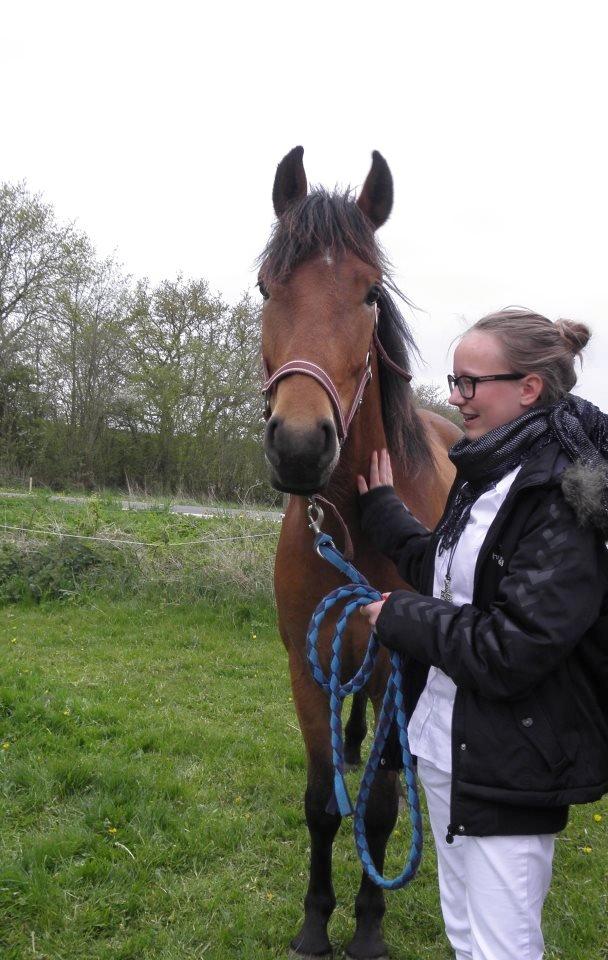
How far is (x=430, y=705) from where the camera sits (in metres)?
1.67

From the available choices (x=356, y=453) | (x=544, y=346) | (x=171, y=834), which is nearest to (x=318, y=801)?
(x=171, y=834)

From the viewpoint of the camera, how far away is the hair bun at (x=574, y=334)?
1.62 m

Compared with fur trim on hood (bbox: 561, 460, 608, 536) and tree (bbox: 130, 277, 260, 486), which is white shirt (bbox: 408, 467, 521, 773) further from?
tree (bbox: 130, 277, 260, 486)

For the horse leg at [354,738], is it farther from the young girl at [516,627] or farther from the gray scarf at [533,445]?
the gray scarf at [533,445]

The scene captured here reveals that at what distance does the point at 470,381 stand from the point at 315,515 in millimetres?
852

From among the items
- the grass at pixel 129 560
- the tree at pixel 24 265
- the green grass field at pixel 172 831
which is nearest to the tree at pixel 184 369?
the tree at pixel 24 265

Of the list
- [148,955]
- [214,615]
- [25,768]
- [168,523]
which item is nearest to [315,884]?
[148,955]

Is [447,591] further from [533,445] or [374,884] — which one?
[374,884]

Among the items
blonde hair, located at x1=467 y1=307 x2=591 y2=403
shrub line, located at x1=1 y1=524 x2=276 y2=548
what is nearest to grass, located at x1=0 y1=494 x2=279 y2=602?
shrub line, located at x1=1 y1=524 x2=276 y2=548

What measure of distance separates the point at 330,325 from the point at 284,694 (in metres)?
3.72

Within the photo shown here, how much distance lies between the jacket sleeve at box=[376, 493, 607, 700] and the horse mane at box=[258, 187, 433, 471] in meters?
1.09

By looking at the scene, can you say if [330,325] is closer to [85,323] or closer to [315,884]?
[315,884]

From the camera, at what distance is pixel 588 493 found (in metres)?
1.32

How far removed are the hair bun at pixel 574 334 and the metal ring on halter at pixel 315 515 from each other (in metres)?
0.91
